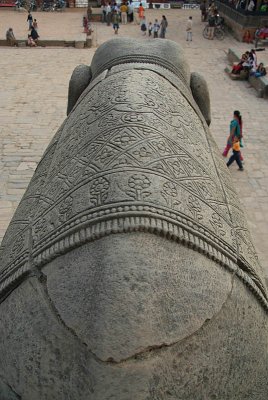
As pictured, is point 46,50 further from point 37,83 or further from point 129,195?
point 129,195

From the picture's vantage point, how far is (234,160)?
6895mm

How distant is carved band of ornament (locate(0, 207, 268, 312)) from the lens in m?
1.65

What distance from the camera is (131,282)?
148 centimetres

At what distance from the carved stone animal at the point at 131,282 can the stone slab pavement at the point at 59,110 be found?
3047mm

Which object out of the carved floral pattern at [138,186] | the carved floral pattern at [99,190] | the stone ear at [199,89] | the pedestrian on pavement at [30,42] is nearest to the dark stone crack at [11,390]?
the carved floral pattern at [99,190]

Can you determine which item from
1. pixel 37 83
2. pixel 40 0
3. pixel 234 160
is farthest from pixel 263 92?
pixel 40 0

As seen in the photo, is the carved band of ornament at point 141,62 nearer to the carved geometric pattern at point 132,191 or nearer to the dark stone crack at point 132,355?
the carved geometric pattern at point 132,191

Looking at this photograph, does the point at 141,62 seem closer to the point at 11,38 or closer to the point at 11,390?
the point at 11,390

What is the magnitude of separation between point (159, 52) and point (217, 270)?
216 cm

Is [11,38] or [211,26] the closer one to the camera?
[11,38]

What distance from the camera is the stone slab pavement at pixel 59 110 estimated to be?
6.09m

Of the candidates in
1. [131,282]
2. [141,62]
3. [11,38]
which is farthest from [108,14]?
[131,282]

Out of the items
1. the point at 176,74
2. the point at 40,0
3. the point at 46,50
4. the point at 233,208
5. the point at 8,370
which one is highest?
the point at 40,0

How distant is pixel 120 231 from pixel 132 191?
211 millimetres
